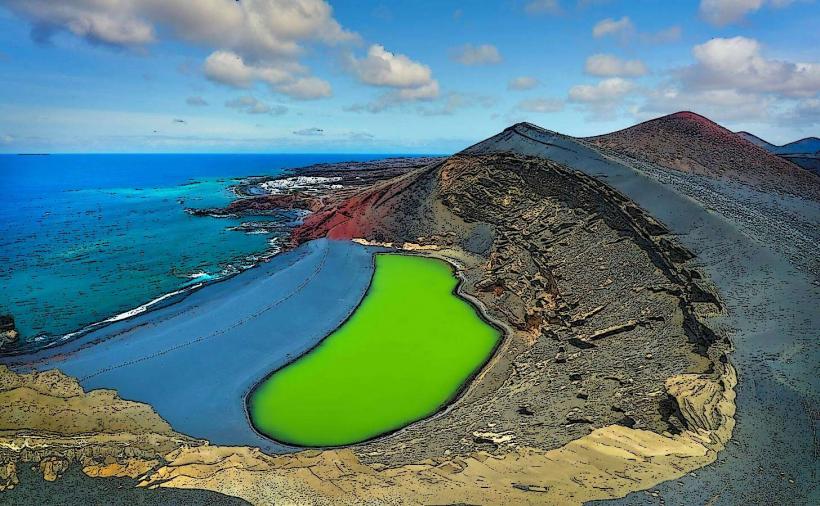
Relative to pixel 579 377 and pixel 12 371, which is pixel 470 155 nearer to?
pixel 579 377

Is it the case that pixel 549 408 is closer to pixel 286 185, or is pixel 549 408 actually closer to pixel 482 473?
pixel 482 473

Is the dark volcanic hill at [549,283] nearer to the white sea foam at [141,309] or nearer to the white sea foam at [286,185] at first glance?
the white sea foam at [141,309]

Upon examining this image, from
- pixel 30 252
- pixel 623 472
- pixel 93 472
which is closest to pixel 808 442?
pixel 623 472

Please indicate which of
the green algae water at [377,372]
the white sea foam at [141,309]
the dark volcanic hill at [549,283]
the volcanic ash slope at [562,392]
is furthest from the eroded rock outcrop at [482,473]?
the white sea foam at [141,309]

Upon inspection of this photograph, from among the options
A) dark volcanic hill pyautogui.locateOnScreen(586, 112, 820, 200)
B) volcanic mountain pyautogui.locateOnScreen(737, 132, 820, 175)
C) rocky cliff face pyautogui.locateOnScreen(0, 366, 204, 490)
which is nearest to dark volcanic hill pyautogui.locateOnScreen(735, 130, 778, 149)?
volcanic mountain pyautogui.locateOnScreen(737, 132, 820, 175)

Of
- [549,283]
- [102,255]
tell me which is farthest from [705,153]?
[102,255]

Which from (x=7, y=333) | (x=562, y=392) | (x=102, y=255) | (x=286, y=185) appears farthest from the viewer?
(x=286, y=185)

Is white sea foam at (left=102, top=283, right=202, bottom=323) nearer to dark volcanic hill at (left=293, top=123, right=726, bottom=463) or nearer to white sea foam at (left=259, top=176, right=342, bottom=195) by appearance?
dark volcanic hill at (left=293, top=123, right=726, bottom=463)
